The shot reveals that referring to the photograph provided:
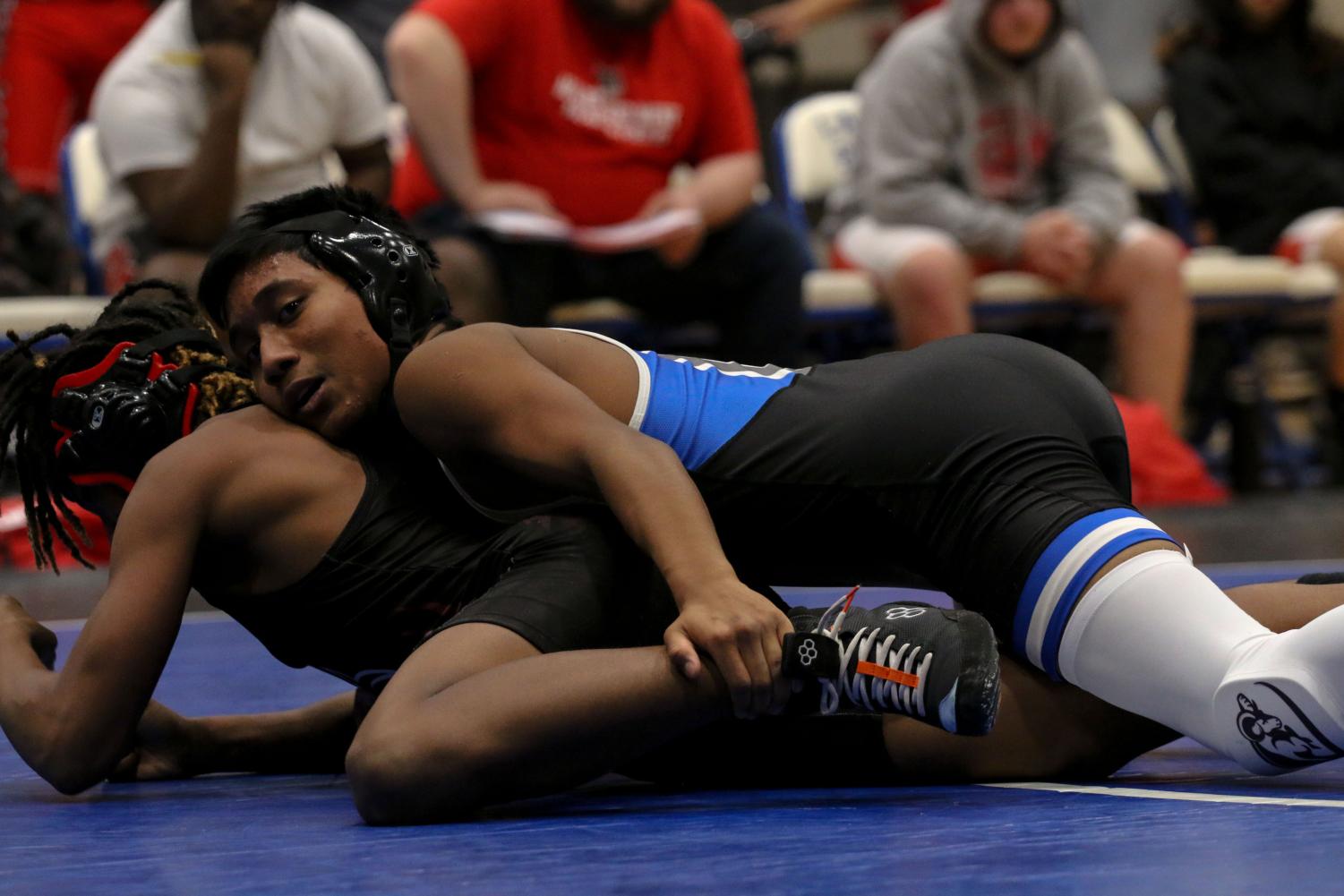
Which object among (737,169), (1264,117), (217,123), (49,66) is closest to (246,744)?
(217,123)

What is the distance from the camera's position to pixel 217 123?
14.4ft

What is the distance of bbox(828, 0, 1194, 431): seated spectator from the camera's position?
194 inches

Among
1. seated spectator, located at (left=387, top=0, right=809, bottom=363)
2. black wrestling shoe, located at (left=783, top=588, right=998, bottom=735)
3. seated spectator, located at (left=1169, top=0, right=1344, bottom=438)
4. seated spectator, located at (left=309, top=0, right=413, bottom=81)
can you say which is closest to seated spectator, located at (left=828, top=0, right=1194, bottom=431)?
seated spectator, located at (left=387, top=0, right=809, bottom=363)

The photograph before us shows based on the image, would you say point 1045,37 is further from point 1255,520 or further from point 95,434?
point 95,434

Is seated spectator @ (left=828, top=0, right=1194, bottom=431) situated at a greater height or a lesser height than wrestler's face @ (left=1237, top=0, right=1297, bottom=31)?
lesser

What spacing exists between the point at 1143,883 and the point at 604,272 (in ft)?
11.5

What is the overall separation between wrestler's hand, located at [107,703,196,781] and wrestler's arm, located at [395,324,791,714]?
50 centimetres

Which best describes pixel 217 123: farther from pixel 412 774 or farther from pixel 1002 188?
pixel 412 774

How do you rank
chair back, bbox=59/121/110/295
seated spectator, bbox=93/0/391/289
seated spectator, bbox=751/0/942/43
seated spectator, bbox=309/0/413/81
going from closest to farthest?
1. seated spectator, bbox=93/0/391/289
2. chair back, bbox=59/121/110/295
3. seated spectator, bbox=309/0/413/81
4. seated spectator, bbox=751/0/942/43

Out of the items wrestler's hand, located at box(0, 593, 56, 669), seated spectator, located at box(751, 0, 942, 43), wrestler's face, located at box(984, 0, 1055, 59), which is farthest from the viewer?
seated spectator, located at box(751, 0, 942, 43)

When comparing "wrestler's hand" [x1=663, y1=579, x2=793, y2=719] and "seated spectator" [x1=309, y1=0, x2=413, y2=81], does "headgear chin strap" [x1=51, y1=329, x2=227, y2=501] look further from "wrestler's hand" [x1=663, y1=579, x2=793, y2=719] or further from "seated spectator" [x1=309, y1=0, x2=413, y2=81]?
"seated spectator" [x1=309, y1=0, x2=413, y2=81]

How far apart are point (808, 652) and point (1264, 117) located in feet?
15.3

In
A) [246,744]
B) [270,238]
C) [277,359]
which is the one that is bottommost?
[246,744]

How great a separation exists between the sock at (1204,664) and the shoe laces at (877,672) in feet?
0.64
